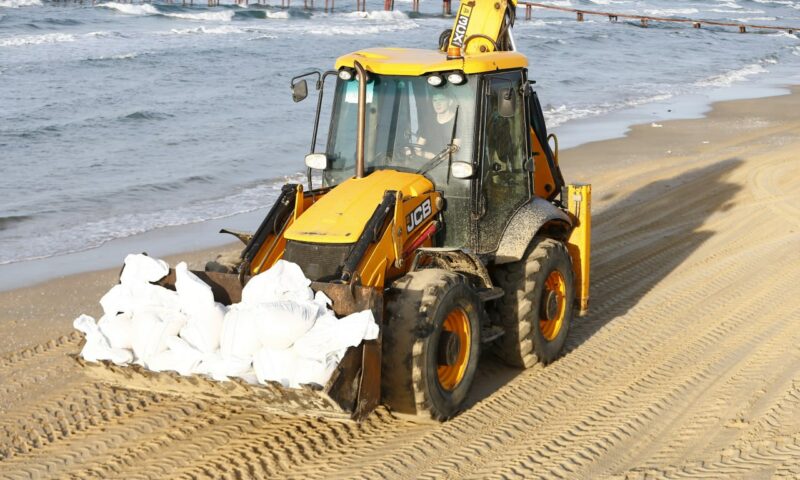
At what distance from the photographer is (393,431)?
6762 mm

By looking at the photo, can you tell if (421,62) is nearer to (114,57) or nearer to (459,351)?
(459,351)

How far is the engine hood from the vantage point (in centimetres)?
687

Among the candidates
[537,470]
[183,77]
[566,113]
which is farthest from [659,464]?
[183,77]

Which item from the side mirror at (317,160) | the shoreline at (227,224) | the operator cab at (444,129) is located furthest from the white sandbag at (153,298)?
the shoreline at (227,224)

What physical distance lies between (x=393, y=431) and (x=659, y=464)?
1659mm

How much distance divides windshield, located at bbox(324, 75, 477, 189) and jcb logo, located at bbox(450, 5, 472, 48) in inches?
63.0

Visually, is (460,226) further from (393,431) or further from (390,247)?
(393,431)

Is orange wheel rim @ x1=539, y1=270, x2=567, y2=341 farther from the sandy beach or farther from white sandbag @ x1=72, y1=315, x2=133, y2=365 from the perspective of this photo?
white sandbag @ x1=72, y1=315, x2=133, y2=365

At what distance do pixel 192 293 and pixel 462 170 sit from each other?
211 cm

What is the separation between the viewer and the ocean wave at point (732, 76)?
30781mm

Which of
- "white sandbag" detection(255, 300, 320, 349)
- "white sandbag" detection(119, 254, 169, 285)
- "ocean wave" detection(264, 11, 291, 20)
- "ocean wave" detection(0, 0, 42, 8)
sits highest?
"ocean wave" detection(0, 0, 42, 8)

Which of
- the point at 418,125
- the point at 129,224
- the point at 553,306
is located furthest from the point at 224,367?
the point at 129,224

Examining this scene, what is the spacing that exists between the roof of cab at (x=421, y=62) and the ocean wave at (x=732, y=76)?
944 inches

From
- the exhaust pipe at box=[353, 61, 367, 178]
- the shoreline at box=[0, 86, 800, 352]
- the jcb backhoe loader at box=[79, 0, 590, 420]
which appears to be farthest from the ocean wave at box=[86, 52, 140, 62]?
the exhaust pipe at box=[353, 61, 367, 178]
